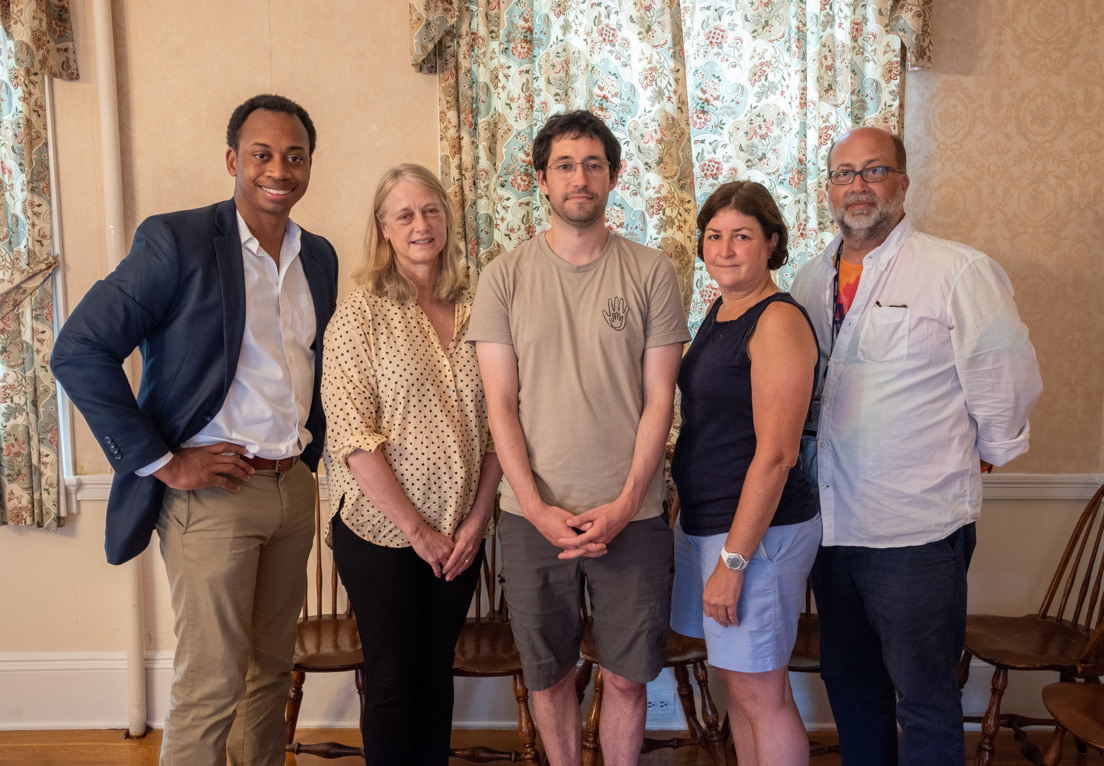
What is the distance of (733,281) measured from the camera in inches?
71.6

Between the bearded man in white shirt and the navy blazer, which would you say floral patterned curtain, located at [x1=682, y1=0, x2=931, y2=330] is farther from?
the navy blazer

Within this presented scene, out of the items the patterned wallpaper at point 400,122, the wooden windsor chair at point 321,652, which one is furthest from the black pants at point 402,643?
the patterned wallpaper at point 400,122

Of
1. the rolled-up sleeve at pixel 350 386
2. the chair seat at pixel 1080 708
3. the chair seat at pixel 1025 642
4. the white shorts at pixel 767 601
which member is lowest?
the chair seat at pixel 1080 708

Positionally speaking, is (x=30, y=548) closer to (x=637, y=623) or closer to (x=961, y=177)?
(x=637, y=623)

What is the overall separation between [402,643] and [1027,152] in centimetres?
267

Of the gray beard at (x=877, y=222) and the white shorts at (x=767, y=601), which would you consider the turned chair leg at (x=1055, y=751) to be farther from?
the gray beard at (x=877, y=222)

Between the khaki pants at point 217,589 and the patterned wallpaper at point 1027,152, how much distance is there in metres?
2.40

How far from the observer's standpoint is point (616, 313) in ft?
5.91

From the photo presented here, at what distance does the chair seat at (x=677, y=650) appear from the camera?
2.31 meters

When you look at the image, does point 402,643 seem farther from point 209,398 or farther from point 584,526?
point 209,398

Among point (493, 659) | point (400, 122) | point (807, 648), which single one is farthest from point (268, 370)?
point (807, 648)

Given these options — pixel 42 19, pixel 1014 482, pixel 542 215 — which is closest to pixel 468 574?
pixel 542 215

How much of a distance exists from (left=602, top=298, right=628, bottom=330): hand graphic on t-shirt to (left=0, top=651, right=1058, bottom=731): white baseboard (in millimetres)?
1580

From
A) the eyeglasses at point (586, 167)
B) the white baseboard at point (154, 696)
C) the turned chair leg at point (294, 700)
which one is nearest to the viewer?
the eyeglasses at point (586, 167)
